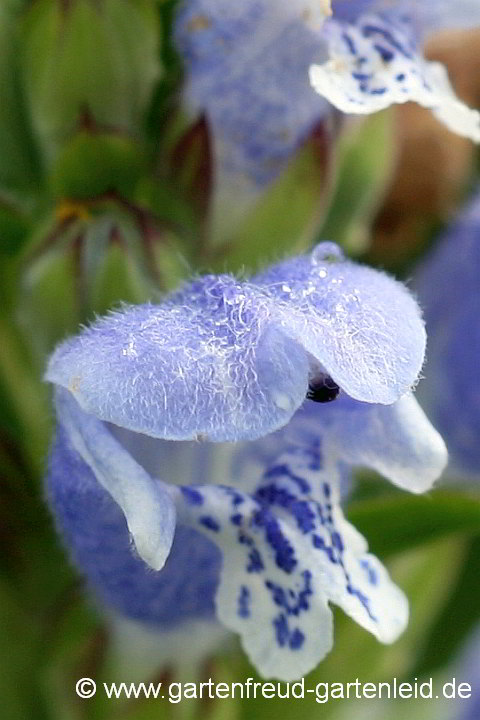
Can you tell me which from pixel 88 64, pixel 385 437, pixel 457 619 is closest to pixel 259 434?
pixel 385 437

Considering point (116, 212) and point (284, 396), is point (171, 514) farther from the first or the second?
point (116, 212)

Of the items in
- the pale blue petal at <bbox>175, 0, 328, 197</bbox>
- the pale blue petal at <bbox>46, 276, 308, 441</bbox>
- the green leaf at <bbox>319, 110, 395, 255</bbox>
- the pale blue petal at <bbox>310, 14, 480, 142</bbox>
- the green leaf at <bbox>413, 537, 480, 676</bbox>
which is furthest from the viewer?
the green leaf at <bbox>413, 537, 480, 676</bbox>

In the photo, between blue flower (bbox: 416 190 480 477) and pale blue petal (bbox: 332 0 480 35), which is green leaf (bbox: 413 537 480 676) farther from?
pale blue petal (bbox: 332 0 480 35)

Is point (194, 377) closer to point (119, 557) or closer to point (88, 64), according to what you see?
point (119, 557)

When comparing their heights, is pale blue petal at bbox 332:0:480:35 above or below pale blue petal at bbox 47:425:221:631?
above

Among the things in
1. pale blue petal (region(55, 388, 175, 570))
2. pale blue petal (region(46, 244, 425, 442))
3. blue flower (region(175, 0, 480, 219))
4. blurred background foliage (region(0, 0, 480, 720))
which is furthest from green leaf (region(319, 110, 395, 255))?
pale blue petal (region(55, 388, 175, 570))

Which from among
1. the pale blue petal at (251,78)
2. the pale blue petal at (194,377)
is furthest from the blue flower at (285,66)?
the pale blue petal at (194,377)
